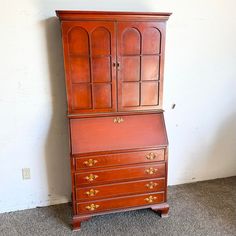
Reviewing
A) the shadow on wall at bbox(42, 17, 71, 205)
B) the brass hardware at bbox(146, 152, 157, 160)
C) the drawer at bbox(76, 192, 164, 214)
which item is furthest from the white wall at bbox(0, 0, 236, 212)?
the brass hardware at bbox(146, 152, 157, 160)

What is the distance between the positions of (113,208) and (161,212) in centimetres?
47

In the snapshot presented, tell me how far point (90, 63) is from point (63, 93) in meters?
0.41

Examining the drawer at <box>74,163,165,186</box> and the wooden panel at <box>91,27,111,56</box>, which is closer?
the wooden panel at <box>91,27,111,56</box>

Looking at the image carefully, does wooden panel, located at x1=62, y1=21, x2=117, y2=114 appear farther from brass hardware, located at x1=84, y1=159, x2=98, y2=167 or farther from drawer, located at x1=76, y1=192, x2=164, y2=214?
drawer, located at x1=76, y1=192, x2=164, y2=214

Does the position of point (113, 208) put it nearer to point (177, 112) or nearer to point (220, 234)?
point (220, 234)

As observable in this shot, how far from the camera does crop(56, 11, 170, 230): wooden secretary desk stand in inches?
70.6

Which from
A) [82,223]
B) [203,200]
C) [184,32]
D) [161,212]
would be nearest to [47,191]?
[82,223]

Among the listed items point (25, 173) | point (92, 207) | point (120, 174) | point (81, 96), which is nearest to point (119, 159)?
point (120, 174)

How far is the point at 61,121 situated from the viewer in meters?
2.12

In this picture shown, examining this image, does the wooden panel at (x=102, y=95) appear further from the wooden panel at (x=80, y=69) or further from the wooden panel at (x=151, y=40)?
the wooden panel at (x=151, y=40)

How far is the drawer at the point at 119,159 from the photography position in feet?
6.06

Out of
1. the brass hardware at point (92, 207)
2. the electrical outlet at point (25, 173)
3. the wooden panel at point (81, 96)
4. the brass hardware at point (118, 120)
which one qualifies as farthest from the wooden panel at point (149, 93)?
the electrical outlet at point (25, 173)

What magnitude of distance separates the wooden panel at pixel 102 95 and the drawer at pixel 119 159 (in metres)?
0.42

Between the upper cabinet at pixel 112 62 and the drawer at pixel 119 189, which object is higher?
the upper cabinet at pixel 112 62
